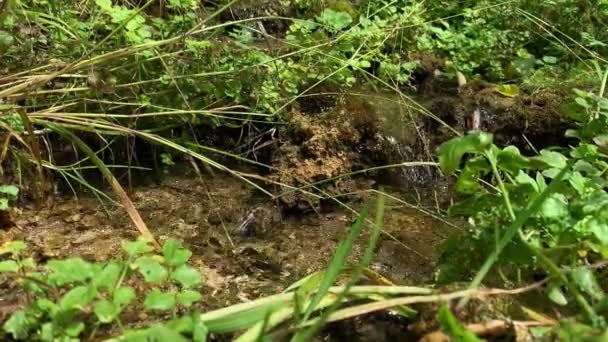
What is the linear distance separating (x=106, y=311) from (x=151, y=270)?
11 centimetres

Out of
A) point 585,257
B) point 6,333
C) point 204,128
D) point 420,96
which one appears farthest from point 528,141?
point 6,333

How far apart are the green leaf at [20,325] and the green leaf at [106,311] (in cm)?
13

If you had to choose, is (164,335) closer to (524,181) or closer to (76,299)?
(76,299)

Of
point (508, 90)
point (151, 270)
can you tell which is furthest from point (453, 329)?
point (508, 90)

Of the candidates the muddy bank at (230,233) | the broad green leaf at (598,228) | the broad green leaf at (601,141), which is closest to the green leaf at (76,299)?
the muddy bank at (230,233)

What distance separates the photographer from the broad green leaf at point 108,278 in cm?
110

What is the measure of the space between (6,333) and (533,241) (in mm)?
998

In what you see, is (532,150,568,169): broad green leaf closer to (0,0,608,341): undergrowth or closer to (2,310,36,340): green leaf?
(0,0,608,341): undergrowth

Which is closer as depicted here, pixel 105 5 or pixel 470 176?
pixel 470 176

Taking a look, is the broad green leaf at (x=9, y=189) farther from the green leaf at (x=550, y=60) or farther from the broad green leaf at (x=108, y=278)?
the green leaf at (x=550, y=60)

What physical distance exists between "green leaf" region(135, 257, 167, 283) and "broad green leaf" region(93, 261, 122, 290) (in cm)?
4

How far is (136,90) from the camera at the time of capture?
7.43ft

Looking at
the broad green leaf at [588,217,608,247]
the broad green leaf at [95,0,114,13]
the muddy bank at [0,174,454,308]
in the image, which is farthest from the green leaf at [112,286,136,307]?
the broad green leaf at [95,0,114,13]

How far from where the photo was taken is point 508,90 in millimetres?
3057
